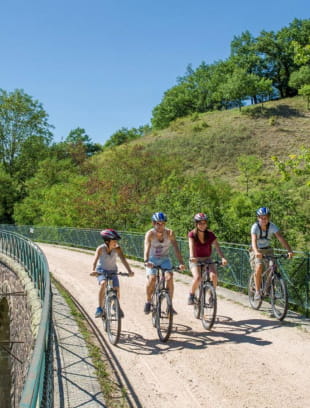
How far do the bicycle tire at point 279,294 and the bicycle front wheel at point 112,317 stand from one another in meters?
2.88

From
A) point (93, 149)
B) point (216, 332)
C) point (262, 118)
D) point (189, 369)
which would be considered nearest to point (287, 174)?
point (216, 332)

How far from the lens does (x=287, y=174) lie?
13.1 meters

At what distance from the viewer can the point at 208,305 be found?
7.21 meters

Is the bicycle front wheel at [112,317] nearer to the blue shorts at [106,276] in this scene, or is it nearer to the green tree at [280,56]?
the blue shorts at [106,276]

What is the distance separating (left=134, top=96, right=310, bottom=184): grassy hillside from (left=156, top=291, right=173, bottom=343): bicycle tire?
38182 millimetres

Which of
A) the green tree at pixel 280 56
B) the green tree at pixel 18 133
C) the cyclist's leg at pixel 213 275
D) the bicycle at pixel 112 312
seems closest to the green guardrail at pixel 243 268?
the cyclist's leg at pixel 213 275

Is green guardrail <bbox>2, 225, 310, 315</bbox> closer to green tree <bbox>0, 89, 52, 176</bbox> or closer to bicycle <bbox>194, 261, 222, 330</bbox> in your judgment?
bicycle <bbox>194, 261, 222, 330</bbox>

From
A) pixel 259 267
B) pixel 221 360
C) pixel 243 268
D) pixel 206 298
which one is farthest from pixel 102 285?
pixel 243 268

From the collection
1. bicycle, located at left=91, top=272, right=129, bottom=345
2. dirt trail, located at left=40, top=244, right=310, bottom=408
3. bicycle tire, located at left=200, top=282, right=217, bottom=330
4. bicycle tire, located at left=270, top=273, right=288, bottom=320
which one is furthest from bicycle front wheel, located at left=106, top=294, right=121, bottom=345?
bicycle tire, located at left=270, top=273, right=288, bottom=320

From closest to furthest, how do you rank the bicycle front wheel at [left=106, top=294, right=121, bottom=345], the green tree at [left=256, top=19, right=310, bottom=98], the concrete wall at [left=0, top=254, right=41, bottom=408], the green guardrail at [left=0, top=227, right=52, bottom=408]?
1. the green guardrail at [left=0, top=227, right=52, bottom=408]
2. the bicycle front wheel at [left=106, top=294, right=121, bottom=345]
3. the concrete wall at [left=0, top=254, right=41, bottom=408]
4. the green tree at [left=256, top=19, right=310, bottom=98]

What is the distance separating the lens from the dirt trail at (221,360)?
185 inches

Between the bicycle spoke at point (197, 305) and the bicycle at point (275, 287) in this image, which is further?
the bicycle spoke at point (197, 305)

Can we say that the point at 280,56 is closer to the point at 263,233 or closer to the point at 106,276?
the point at 263,233

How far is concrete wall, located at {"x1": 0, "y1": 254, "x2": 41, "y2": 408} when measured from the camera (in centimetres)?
997
